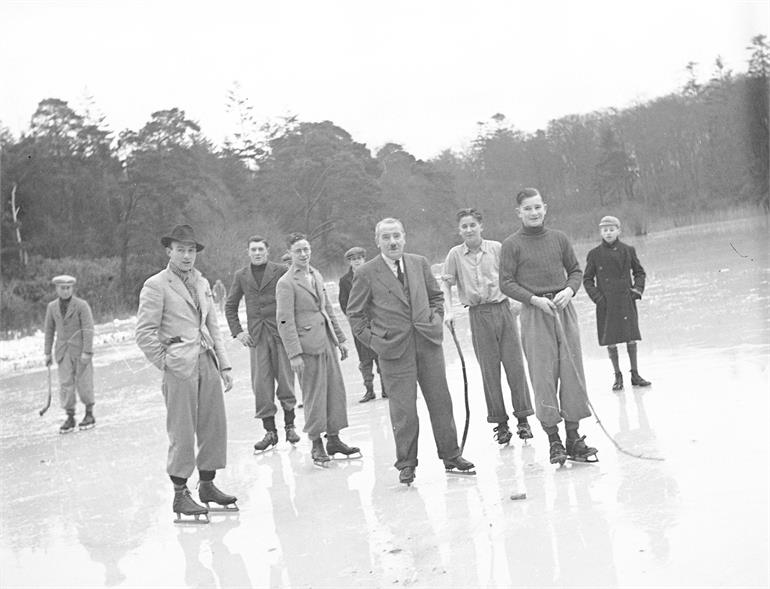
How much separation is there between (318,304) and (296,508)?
7.49 ft

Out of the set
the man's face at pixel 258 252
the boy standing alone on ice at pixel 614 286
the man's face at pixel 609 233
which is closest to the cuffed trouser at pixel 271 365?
the man's face at pixel 258 252

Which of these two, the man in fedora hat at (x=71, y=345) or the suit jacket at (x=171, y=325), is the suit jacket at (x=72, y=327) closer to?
the man in fedora hat at (x=71, y=345)

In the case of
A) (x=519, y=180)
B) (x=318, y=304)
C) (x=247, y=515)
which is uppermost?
(x=519, y=180)

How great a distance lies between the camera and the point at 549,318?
279 inches

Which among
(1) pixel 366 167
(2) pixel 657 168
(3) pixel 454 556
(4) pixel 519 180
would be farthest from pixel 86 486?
(4) pixel 519 180

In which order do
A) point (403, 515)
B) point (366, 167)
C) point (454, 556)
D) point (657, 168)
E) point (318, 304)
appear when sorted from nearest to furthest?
point (454, 556) < point (403, 515) < point (318, 304) < point (657, 168) < point (366, 167)

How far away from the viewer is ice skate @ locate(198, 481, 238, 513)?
22.7ft

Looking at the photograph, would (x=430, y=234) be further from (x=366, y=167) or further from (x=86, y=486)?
(x=86, y=486)

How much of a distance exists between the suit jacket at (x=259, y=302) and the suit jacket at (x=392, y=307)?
241 cm

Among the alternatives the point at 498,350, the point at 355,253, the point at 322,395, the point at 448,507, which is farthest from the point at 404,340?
the point at 355,253

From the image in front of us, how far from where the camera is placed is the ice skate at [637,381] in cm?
956

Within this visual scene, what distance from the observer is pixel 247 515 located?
6836 mm

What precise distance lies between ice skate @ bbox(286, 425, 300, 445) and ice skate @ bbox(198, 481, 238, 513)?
2.31 m

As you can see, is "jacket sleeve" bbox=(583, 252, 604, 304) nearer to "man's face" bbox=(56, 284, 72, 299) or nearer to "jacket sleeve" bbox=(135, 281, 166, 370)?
"jacket sleeve" bbox=(135, 281, 166, 370)
